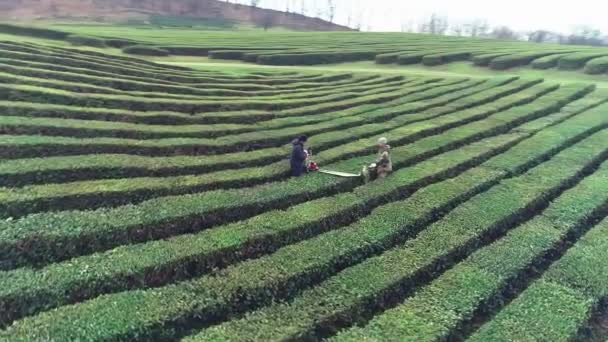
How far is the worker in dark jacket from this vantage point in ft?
41.7

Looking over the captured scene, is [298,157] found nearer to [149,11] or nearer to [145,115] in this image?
[145,115]

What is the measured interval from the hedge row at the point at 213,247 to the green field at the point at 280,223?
0.04m

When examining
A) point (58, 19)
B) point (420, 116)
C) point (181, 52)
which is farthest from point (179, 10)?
point (420, 116)

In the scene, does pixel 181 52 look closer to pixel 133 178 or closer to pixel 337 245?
pixel 133 178

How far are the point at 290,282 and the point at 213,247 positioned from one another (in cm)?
169

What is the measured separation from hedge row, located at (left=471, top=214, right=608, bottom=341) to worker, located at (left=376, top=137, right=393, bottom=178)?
4954 millimetres

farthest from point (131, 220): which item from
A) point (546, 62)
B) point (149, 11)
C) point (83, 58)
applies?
point (149, 11)

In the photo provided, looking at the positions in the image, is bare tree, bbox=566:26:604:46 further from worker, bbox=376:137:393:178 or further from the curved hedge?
worker, bbox=376:137:393:178

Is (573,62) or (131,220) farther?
(573,62)

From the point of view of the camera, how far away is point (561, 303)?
7.99 meters

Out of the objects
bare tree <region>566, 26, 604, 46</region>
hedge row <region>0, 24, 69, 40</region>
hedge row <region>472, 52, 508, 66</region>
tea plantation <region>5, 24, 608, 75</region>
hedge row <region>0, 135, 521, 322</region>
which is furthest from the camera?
bare tree <region>566, 26, 604, 46</region>

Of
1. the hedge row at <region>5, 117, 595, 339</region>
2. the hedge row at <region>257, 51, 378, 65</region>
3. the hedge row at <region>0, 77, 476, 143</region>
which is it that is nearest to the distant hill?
the hedge row at <region>257, 51, 378, 65</region>

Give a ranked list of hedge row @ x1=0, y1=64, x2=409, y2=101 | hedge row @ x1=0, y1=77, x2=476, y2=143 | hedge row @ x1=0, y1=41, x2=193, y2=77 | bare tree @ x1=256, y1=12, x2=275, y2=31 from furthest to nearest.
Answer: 1. bare tree @ x1=256, y1=12, x2=275, y2=31
2. hedge row @ x1=0, y1=41, x2=193, y2=77
3. hedge row @ x1=0, y1=64, x2=409, y2=101
4. hedge row @ x1=0, y1=77, x2=476, y2=143

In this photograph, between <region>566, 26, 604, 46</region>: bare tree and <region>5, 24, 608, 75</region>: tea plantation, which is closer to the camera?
<region>5, 24, 608, 75</region>: tea plantation
